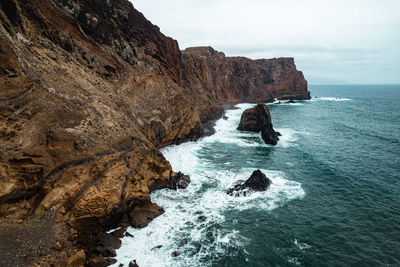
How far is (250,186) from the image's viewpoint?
24938mm

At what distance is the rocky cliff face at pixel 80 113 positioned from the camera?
46.8ft

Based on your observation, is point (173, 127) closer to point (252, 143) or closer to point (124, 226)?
point (252, 143)

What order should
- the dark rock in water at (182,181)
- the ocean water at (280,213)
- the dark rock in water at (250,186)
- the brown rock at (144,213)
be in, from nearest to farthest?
the ocean water at (280,213) → the brown rock at (144,213) → the dark rock in water at (250,186) → the dark rock in water at (182,181)

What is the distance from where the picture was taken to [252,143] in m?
44.1

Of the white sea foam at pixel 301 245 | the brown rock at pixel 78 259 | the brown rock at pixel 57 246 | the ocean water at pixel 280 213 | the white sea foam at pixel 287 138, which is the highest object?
the brown rock at pixel 57 246

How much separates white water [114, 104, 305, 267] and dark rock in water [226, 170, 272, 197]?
0.60 meters

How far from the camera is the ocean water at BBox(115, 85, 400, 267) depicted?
1600 centimetres

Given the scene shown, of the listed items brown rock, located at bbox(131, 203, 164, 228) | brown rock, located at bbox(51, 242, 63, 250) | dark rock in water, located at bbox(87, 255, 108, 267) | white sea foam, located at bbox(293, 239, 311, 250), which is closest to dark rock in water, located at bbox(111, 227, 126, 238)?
brown rock, located at bbox(131, 203, 164, 228)

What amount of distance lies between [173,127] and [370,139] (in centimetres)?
4219

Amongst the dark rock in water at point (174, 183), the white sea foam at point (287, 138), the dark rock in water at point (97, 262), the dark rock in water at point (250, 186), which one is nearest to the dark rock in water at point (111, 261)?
the dark rock in water at point (97, 262)

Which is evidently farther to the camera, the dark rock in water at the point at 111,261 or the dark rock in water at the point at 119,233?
the dark rock in water at the point at 119,233

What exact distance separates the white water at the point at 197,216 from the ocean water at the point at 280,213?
0.24ft

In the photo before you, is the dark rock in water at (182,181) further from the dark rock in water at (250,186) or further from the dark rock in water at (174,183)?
the dark rock in water at (250,186)

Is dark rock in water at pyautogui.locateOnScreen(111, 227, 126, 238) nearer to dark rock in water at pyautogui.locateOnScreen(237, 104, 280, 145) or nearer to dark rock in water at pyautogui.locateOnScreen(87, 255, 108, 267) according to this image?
dark rock in water at pyautogui.locateOnScreen(87, 255, 108, 267)
